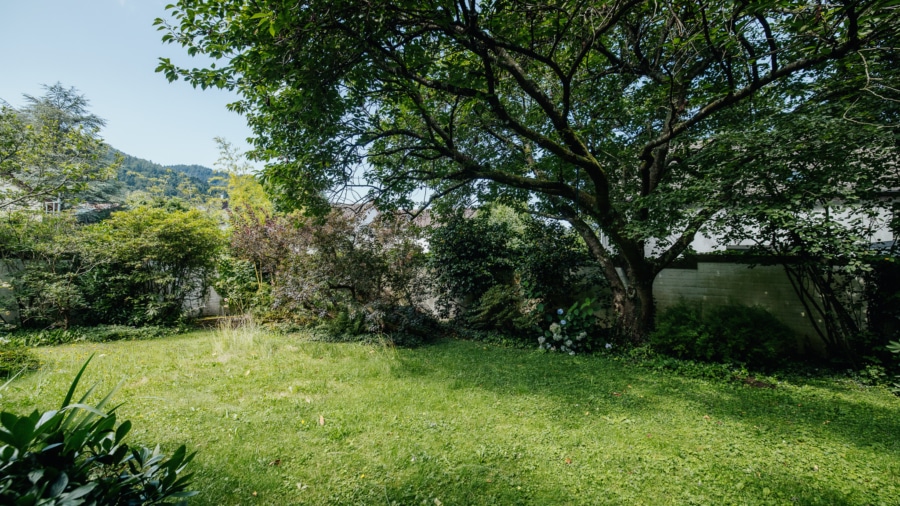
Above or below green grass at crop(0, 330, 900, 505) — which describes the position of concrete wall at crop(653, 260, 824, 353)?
above

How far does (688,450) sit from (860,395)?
311cm

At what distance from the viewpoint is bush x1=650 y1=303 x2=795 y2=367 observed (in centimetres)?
485

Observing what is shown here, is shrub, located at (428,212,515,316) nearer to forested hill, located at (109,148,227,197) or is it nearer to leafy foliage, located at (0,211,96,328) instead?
leafy foliage, located at (0,211,96,328)

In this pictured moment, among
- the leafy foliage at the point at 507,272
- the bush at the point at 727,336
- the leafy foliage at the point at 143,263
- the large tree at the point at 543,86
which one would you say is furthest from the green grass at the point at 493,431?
the leafy foliage at the point at 143,263

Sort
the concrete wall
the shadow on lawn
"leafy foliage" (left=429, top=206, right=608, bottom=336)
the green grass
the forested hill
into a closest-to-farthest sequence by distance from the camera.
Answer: the green grass → the shadow on lawn → the concrete wall → "leafy foliage" (left=429, top=206, right=608, bottom=336) → the forested hill

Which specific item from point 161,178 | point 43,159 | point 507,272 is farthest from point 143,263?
point 161,178

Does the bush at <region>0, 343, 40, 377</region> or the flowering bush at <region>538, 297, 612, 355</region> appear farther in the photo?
the flowering bush at <region>538, 297, 612, 355</region>

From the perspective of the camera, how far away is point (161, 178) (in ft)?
70.9

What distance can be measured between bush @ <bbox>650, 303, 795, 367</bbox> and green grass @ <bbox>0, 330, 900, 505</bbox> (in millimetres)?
657

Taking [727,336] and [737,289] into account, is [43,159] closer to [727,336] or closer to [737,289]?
[727,336]

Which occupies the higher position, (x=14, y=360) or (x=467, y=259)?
(x=467, y=259)

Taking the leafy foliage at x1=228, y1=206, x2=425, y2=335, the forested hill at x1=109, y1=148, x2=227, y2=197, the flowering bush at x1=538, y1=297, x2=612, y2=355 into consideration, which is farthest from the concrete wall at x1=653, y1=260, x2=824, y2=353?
the forested hill at x1=109, y1=148, x2=227, y2=197

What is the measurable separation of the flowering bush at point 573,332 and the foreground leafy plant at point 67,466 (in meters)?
5.56

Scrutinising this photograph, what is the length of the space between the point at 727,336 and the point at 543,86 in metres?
4.97
